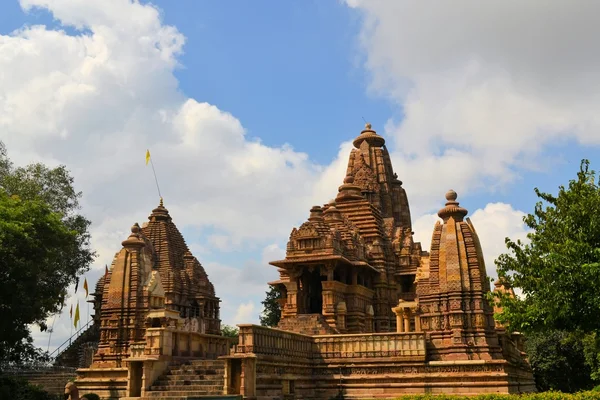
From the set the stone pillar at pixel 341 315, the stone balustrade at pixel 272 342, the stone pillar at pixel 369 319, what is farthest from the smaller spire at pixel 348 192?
the stone balustrade at pixel 272 342

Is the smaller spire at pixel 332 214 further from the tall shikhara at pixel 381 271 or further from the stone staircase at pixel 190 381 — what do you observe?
the stone staircase at pixel 190 381

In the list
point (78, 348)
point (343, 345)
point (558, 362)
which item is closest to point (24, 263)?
point (343, 345)

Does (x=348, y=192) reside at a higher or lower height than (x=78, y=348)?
higher

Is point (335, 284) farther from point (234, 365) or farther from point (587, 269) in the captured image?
point (587, 269)

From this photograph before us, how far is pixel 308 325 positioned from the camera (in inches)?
1101

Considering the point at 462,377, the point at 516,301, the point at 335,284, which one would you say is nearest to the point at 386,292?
the point at 335,284

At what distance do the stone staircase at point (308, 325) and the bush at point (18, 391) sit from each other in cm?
968

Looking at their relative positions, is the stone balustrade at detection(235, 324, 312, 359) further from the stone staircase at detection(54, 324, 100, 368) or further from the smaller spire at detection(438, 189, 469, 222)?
the stone staircase at detection(54, 324, 100, 368)

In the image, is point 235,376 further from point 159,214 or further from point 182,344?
point 159,214

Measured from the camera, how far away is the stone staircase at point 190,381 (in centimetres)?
1939

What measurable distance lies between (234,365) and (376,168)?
23.8 m

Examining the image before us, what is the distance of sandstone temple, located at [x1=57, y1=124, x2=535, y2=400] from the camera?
20500 millimetres

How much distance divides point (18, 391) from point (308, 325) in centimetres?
1132

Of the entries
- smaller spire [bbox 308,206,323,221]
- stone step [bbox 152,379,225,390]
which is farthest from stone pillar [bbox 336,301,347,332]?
stone step [bbox 152,379,225,390]
